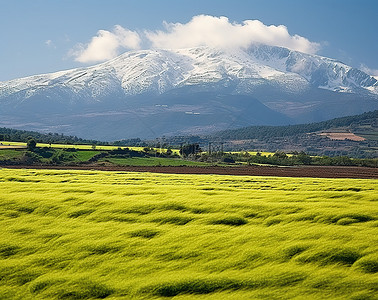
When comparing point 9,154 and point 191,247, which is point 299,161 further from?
point 191,247

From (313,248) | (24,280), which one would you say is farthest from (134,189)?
(313,248)

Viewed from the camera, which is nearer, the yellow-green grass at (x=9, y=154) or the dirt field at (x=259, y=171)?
the dirt field at (x=259, y=171)

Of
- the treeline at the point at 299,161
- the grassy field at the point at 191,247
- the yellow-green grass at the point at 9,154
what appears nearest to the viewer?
the grassy field at the point at 191,247

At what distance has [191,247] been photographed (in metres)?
27.5

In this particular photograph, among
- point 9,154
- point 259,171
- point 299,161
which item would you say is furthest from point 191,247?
point 299,161

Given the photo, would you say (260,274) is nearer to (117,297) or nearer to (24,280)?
(117,297)

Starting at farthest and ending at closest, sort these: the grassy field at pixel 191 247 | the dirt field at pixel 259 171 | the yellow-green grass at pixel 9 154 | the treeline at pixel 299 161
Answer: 1. the treeline at pixel 299 161
2. the yellow-green grass at pixel 9 154
3. the dirt field at pixel 259 171
4. the grassy field at pixel 191 247

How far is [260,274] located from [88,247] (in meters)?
10.8

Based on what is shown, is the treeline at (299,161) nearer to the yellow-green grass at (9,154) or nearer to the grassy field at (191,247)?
the yellow-green grass at (9,154)

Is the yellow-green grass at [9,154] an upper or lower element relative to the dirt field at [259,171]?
upper

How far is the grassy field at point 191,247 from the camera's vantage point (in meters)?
23.7

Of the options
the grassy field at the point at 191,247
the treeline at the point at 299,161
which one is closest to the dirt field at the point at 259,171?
the treeline at the point at 299,161

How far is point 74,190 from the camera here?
42188 millimetres

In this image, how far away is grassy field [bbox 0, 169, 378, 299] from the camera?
77.8 ft
